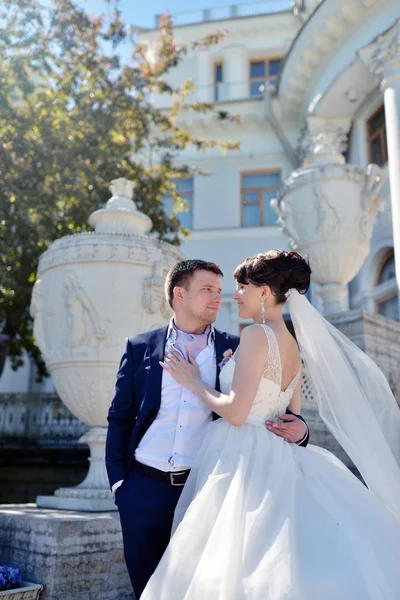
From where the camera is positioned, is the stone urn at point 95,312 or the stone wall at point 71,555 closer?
the stone wall at point 71,555

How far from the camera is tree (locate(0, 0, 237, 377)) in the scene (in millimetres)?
7977

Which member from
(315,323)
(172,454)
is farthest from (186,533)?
(315,323)

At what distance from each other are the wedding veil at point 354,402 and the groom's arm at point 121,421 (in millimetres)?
733

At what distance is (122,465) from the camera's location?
7.15ft

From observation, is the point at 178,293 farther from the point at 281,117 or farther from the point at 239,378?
the point at 281,117

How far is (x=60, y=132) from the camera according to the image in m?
8.26

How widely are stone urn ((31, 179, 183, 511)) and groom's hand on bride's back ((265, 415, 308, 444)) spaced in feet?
5.70

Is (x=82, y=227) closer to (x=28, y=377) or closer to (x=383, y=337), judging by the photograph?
(x=383, y=337)

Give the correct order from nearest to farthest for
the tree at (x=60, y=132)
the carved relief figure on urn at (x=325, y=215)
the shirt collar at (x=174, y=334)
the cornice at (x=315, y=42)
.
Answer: the shirt collar at (x=174, y=334)
the carved relief figure on urn at (x=325, y=215)
the tree at (x=60, y=132)
the cornice at (x=315, y=42)

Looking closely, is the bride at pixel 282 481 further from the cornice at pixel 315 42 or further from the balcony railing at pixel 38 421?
the cornice at pixel 315 42

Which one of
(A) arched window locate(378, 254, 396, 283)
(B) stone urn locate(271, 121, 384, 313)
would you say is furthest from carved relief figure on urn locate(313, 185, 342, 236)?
(A) arched window locate(378, 254, 396, 283)

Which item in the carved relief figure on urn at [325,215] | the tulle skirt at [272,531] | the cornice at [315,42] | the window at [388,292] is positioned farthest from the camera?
the window at [388,292]

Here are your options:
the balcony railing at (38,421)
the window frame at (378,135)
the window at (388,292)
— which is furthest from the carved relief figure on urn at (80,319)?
the window frame at (378,135)

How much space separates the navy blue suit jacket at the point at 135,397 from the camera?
2.20 m
